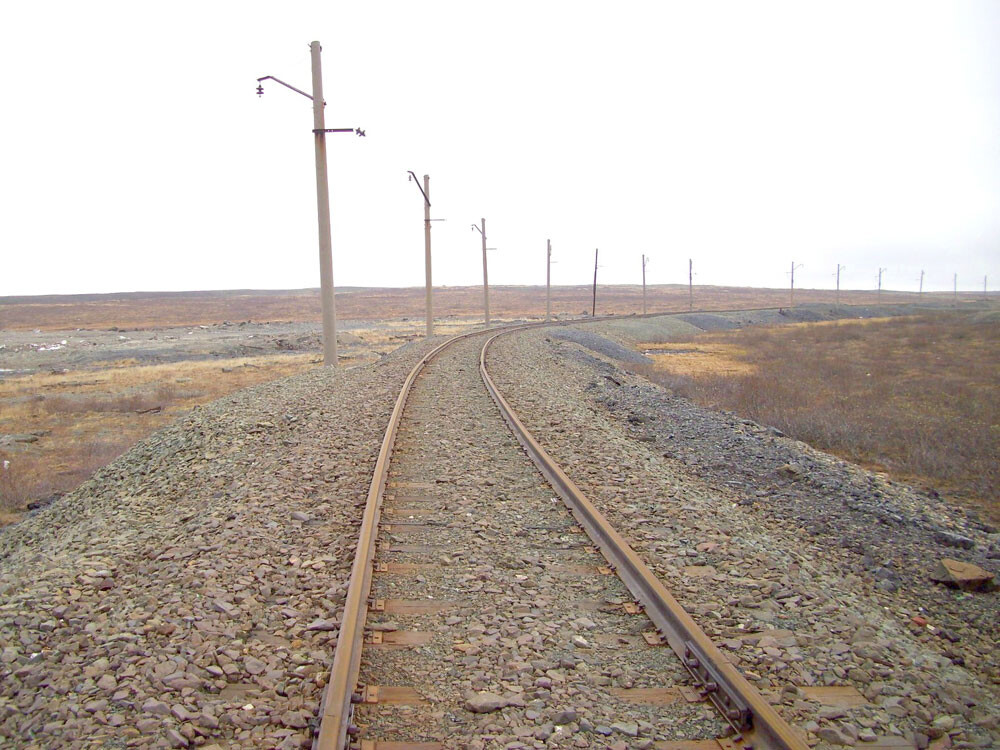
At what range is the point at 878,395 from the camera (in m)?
19.6

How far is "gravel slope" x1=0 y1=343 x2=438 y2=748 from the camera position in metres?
3.62

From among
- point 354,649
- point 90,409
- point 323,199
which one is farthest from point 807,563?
point 90,409

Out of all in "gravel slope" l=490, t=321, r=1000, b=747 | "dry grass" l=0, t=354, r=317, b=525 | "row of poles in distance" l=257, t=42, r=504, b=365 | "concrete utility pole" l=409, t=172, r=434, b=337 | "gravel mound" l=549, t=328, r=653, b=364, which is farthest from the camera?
"concrete utility pole" l=409, t=172, r=434, b=337

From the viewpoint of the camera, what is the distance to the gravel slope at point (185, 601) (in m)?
3.62

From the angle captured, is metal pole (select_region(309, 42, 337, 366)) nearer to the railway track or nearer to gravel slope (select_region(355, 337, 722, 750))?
gravel slope (select_region(355, 337, 722, 750))

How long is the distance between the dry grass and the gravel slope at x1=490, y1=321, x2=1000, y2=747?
326 inches

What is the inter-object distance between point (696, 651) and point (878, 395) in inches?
706

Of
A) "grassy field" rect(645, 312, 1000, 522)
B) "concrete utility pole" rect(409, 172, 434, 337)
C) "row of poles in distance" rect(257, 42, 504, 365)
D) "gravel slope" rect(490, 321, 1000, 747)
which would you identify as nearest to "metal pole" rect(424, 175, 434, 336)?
"concrete utility pole" rect(409, 172, 434, 337)

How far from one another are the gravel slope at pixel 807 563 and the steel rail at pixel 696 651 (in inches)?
10.4

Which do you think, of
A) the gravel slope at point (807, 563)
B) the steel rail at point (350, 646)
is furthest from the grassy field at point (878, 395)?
the steel rail at point (350, 646)

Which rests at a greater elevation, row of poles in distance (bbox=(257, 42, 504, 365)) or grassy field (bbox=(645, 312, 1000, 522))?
row of poles in distance (bbox=(257, 42, 504, 365))

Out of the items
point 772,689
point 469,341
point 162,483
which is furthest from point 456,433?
point 469,341

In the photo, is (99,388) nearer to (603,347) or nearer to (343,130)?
(343,130)

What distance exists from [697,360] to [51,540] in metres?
26.7
